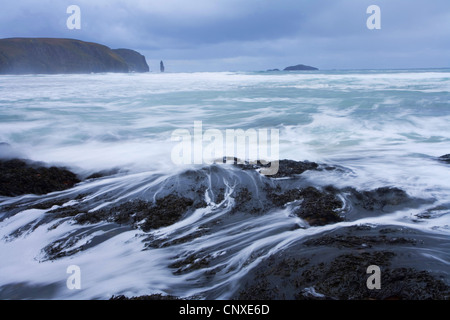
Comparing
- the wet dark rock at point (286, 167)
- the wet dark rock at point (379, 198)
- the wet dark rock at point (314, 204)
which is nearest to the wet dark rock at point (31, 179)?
the wet dark rock at point (286, 167)

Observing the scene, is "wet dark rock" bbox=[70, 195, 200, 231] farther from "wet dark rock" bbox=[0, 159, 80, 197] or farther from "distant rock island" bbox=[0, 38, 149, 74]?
"distant rock island" bbox=[0, 38, 149, 74]

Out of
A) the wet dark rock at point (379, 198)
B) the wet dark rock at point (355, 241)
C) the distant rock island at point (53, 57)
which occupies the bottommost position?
the wet dark rock at point (355, 241)

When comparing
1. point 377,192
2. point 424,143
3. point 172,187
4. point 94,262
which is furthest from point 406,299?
point 424,143

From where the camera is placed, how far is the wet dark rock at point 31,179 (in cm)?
463

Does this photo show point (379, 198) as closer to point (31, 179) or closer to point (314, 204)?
point (314, 204)

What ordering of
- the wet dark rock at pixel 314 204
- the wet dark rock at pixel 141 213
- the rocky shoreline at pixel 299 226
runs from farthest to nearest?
the wet dark rock at pixel 141 213
the wet dark rock at pixel 314 204
the rocky shoreline at pixel 299 226

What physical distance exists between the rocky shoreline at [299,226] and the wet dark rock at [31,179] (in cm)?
1

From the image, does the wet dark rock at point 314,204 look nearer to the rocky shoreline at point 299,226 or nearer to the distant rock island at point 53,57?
the rocky shoreline at point 299,226

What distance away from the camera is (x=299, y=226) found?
3.66 metres

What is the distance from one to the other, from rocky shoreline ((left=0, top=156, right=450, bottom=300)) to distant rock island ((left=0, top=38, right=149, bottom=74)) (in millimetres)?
75963

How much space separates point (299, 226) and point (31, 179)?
4.07 m

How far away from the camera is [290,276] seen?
8.90 ft

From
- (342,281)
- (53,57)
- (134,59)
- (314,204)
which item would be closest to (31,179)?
(314,204)

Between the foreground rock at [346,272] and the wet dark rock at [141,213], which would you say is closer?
the foreground rock at [346,272]
